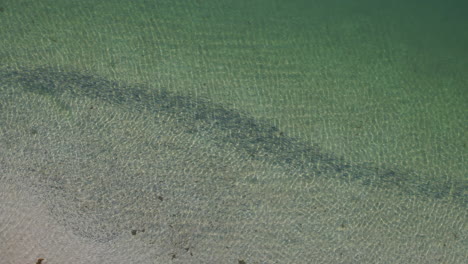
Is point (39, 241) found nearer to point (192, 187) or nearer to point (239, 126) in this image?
point (192, 187)

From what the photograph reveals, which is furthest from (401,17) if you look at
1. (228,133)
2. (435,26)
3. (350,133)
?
(228,133)

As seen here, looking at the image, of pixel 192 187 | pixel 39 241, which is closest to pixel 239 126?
pixel 192 187

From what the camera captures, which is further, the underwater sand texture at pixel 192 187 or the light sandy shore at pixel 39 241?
the underwater sand texture at pixel 192 187

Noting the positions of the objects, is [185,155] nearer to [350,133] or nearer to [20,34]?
[350,133]

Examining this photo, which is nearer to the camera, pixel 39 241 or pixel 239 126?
pixel 39 241

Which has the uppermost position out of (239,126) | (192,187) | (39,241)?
(239,126)

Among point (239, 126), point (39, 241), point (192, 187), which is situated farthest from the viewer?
point (239, 126)

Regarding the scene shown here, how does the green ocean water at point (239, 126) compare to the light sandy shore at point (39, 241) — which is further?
the green ocean water at point (239, 126)

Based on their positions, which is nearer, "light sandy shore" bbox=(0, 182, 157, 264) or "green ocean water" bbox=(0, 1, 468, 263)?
"light sandy shore" bbox=(0, 182, 157, 264)
